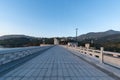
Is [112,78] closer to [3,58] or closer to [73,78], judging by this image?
[73,78]

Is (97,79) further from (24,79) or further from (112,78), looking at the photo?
(24,79)

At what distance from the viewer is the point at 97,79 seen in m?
11.3

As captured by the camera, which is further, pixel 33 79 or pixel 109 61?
pixel 109 61

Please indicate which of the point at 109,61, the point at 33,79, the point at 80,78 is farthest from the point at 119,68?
the point at 33,79

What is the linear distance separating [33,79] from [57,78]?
3.57 feet

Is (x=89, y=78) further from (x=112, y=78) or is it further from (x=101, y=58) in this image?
(x=101, y=58)

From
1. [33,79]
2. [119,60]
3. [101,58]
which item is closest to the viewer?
[33,79]

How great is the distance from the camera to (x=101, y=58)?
720 inches

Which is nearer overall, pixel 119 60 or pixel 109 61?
pixel 119 60

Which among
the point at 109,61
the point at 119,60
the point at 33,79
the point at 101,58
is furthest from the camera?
the point at 101,58

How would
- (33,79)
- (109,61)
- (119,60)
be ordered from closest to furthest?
(33,79), (119,60), (109,61)

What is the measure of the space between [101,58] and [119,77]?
22.6 feet

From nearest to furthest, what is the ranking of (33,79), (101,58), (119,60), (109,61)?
1. (33,79)
2. (119,60)
3. (109,61)
4. (101,58)

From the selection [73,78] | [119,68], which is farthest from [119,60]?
[73,78]
